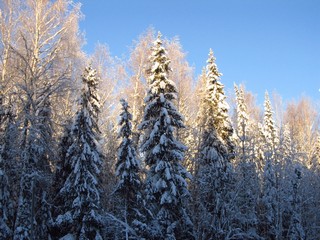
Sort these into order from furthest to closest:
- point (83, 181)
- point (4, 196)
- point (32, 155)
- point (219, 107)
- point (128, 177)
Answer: point (219, 107)
point (4, 196)
point (128, 177)
point (83, 181)
point (32, 155)

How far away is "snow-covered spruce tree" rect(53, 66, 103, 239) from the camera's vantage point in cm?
1548

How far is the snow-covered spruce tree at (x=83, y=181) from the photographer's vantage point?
15484mm

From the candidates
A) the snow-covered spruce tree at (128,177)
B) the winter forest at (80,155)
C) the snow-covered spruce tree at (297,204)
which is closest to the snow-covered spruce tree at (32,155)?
the winter forest at (80,155)

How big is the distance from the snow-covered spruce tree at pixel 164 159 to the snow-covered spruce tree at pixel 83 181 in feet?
8.94

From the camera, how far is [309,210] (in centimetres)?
2497

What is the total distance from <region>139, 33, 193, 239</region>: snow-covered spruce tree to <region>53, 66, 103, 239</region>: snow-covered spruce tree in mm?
2724

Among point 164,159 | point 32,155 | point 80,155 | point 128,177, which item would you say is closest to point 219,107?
point 164,159

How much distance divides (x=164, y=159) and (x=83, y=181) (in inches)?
171

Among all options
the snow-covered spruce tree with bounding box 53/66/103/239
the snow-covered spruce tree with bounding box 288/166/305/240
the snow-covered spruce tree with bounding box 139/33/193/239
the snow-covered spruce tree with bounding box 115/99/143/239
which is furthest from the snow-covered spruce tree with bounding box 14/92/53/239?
the snow-covered spruce tree with bounding box 288/166/305/240

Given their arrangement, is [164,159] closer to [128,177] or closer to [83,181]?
[128,177]

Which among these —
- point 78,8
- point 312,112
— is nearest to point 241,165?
point 78,8

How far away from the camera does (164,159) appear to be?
17.1m

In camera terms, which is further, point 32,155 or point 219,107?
point 219,107

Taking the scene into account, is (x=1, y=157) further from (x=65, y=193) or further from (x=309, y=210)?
(x=309, y=210)
